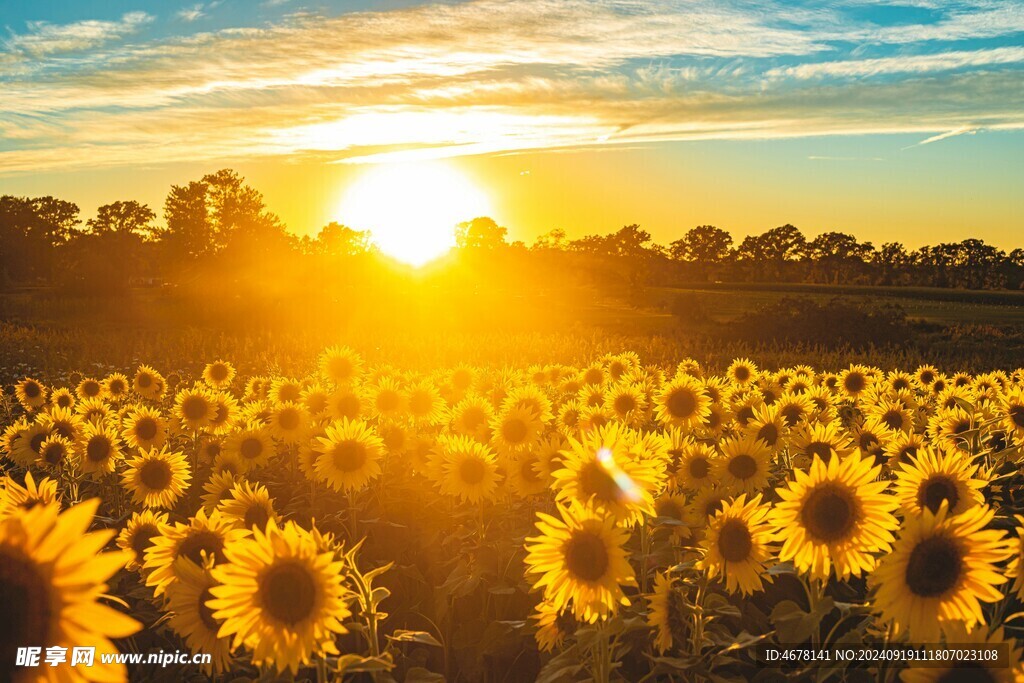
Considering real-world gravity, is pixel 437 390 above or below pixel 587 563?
above

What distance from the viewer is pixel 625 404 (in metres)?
6.10

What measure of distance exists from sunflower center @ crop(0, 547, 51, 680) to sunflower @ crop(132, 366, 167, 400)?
7.29 m

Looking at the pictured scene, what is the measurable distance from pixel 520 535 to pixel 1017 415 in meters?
3.44

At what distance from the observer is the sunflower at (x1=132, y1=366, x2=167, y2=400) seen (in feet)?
27.6

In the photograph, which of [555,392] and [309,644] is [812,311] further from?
[309,644]

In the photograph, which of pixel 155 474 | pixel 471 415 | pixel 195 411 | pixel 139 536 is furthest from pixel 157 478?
pixel 471 415

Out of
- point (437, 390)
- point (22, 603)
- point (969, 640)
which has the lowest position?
point (969, 640)

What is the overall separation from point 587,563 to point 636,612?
0.79m

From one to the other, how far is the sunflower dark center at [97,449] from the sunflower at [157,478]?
97 centimetres

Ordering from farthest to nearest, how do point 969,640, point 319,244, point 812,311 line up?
point 319,244
point 812,311
point 969,640

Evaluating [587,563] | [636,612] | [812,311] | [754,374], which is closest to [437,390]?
[754,374]

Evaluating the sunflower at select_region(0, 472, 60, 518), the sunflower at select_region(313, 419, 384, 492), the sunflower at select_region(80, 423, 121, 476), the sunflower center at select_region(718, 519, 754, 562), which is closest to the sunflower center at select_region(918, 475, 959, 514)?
the sunflower center at select_region(718, 519, 754, 562)

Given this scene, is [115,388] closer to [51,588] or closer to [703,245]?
[51,588]

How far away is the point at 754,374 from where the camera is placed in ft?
26.8
